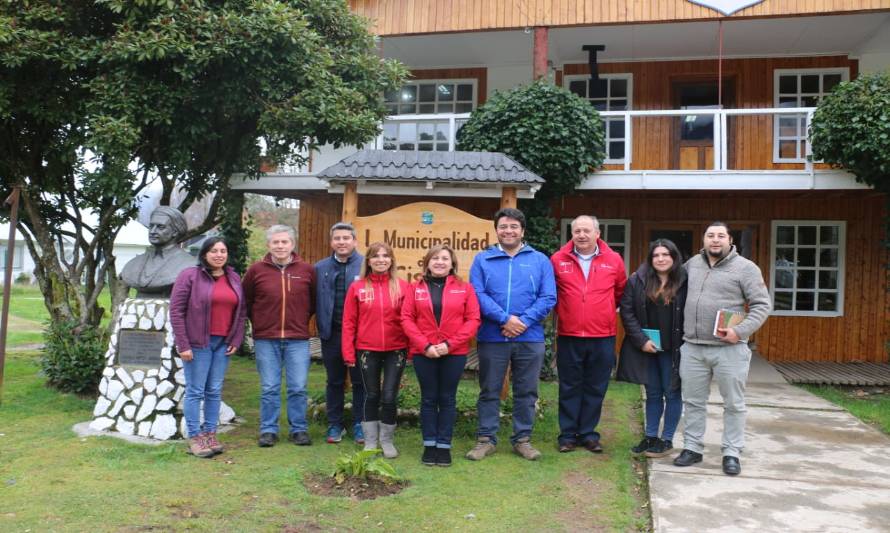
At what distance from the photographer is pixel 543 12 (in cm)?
929

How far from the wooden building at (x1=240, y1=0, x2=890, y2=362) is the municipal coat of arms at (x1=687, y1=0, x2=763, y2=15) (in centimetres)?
4

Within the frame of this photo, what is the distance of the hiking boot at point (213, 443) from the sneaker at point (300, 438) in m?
0.55

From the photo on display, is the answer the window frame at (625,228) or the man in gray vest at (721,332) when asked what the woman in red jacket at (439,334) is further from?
the window frame at (625,228)

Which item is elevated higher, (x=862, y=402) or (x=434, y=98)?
(x=434, y=98)

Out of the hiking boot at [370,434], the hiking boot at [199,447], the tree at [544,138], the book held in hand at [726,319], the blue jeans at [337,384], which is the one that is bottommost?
the hiking boot at [199,447]

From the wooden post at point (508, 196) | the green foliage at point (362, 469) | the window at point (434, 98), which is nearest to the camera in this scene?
the green foliage at point (362, 469)

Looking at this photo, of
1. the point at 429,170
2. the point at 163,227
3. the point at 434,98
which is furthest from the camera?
the point at 434,98

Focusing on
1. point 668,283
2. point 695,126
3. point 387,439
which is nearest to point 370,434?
point 387,439

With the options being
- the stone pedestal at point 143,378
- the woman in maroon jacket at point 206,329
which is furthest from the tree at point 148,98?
the woman in maroon jacket at point 206,329

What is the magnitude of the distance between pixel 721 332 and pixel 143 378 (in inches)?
175

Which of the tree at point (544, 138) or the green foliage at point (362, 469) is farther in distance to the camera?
the tree at point (544, 138)

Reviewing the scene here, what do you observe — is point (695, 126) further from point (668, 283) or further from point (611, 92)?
point (668, 283)

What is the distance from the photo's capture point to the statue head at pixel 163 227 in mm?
5715

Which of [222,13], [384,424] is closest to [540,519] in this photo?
[384,424]
